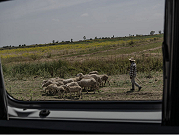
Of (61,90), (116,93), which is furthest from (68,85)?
(116,93)

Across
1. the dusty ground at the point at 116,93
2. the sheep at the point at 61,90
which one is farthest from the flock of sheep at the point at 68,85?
the dusty ground at the point at 116,93

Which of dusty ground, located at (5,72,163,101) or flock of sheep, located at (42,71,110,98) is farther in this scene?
dusty ground, located at (5,72,163,101)

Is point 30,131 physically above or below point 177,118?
below

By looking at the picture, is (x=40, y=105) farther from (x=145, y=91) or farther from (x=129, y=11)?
(x=129, y=11)

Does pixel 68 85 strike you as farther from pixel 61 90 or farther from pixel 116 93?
pixel 116 93

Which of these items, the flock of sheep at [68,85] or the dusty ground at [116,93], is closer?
the flock of sheep at [68,85]

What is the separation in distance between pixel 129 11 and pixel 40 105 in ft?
57.2

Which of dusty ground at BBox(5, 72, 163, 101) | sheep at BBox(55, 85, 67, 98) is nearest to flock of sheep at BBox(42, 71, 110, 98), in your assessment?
sheep at BBox(55, 85, 67, 98)

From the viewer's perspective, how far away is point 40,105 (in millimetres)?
1317

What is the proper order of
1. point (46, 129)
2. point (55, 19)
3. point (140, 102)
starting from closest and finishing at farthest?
point (46, 129), point (140, 102), point (55, 19)

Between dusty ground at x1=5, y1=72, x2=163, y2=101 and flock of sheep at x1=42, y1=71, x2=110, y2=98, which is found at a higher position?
flock of sheep at x1=42, y1=71, x2=110, y2=98

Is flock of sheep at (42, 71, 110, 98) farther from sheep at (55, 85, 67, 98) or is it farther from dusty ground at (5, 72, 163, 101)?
dusty ground at (5, 72, 163, 101)

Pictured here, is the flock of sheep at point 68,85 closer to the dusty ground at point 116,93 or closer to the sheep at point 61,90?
the sheep at point 61,90

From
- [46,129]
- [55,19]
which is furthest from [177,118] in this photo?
[55,19]
